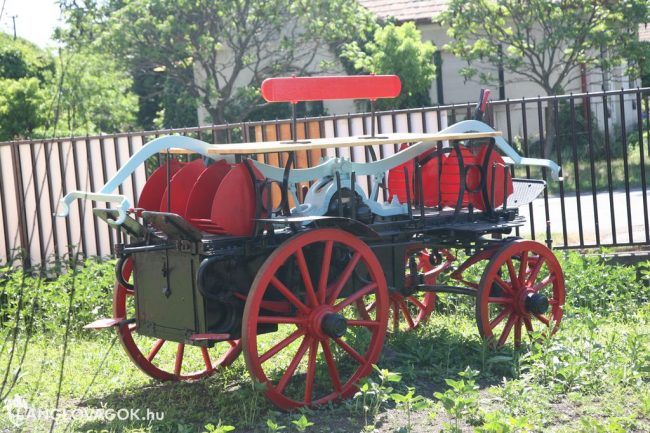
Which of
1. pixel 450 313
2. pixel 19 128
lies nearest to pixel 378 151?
pixel 450 313

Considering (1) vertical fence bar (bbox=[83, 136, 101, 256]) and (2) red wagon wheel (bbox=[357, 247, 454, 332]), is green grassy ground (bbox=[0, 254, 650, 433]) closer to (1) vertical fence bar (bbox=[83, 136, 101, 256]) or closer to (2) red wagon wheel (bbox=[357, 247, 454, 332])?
(2) red wagon wheel (bbox=[357, 247, 454, 332])

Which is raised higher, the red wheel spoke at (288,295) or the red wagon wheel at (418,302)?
the red wheel spoke at (288,295)

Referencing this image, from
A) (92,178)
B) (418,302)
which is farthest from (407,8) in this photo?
(418,302)

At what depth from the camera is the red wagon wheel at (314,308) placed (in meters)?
5.85

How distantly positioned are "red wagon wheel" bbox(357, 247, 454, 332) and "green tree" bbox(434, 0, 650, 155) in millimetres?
14873

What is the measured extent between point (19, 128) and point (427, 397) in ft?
56.3

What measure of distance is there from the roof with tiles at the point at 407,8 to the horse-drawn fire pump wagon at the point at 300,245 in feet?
72.1

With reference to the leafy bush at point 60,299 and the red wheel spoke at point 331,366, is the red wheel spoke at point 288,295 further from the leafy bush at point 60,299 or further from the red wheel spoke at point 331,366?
the leafy bush at point 60,299

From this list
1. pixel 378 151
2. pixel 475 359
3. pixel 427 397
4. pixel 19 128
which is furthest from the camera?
pixel 19 128

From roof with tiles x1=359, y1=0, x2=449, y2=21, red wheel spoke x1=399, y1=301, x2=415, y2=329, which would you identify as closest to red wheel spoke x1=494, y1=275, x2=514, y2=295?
red wheel spoke x1=399, y1=301, x2=415, y2=329

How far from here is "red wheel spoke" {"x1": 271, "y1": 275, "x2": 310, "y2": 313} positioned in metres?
5.95

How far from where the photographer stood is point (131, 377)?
723 cm

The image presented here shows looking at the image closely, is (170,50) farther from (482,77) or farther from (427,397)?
(427,397)

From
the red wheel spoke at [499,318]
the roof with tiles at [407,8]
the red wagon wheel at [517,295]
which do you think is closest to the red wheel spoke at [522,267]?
the red wagon wheel at [517,295]
